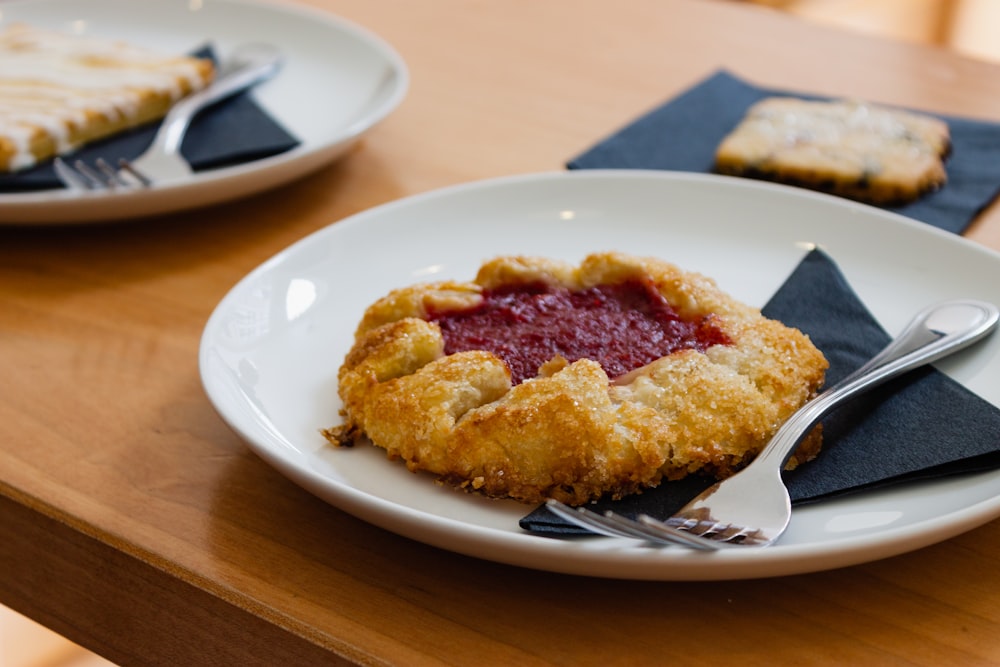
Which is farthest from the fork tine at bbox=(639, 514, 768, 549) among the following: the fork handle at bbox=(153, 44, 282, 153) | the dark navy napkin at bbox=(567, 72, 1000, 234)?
the fork handle at bbox=(153, 44, 282, 153)

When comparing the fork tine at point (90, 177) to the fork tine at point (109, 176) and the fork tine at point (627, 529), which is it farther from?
the fork tine at point (627, 529)

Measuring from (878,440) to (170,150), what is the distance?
102cm

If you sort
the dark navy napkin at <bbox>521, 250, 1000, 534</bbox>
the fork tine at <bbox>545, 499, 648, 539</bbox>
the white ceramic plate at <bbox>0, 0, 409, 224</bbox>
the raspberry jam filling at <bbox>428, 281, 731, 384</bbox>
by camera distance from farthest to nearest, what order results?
the white ceramic plate at <bbox>0, 0, 409, 224</bbox>
the raspberry jam filling at <bbox>428, 281, 731, 384</bbox>
the dark navy napkin at <bbox>521, 250, 1000, 534</bbox>
the fork tine at <bbox>545, 499, 648, 539</bbox>

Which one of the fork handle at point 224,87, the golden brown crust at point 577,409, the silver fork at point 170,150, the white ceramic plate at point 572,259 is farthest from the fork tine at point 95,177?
the golden brown crust at point 577,409

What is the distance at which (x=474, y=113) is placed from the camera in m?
1.74

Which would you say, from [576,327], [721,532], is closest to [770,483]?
[721,532]

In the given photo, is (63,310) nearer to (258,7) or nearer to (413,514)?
(413,514)

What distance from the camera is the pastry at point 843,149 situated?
1.42m

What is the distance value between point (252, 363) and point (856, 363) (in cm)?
55

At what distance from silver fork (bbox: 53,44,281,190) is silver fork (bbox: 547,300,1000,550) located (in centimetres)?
85

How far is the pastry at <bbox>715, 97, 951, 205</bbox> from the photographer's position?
1.42m

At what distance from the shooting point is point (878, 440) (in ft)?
2.77

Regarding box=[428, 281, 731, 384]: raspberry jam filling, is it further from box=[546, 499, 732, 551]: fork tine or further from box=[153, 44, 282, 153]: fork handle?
box=[153, 44, 282, 153]: fork handle

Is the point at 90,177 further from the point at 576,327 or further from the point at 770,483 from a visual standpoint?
the point at 770,483
